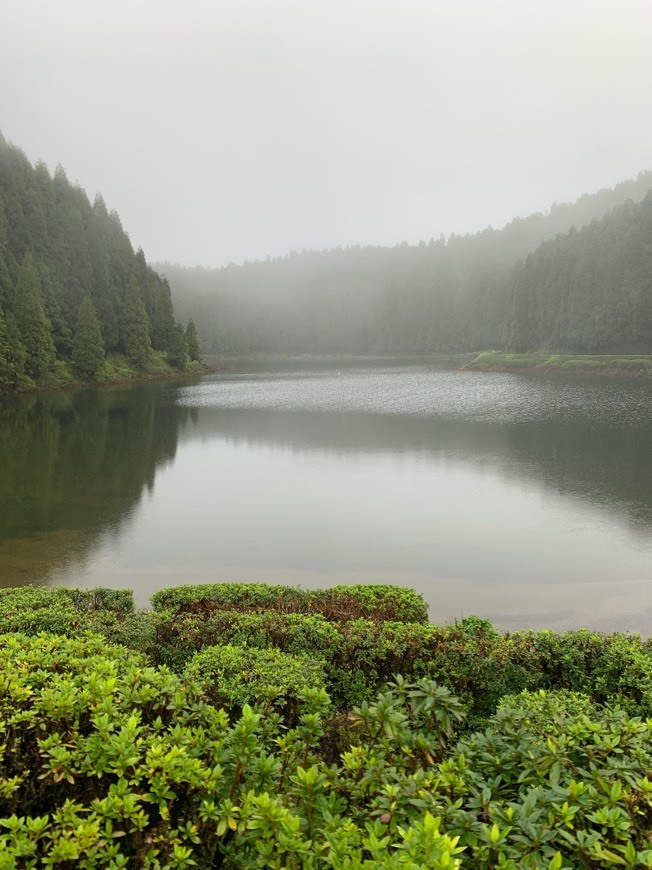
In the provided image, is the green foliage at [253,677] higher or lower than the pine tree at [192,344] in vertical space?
lower

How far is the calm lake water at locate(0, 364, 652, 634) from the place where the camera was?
1145 centimetres

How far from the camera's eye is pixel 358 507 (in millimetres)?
16578

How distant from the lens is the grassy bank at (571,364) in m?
66.4

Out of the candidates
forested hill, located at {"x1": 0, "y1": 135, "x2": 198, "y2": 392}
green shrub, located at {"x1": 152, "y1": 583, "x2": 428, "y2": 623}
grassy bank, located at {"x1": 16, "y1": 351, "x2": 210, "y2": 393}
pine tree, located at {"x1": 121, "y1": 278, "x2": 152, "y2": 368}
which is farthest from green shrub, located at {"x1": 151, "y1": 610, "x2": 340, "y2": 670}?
pine tree, located at {"x1": 121, "y1": 278, "x2": 152, "y2": 368}

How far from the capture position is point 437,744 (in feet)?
11.2

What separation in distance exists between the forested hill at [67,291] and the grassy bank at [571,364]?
47698mm

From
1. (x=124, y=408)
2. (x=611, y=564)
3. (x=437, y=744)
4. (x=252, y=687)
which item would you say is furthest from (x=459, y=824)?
(x=124, y=408)

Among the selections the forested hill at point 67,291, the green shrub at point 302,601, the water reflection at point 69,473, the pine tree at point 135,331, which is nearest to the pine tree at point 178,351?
A: the forested hill at point 67,291

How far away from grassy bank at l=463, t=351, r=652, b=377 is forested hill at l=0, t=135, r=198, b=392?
4770 centimetres

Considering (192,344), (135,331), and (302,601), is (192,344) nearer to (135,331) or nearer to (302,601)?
(135,331)

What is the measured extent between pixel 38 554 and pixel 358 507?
8557mm

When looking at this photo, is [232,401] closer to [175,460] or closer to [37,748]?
[175,460]

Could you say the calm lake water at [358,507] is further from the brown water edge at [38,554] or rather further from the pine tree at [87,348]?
the pine tree at [87,348]

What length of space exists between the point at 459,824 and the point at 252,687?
2324mm
